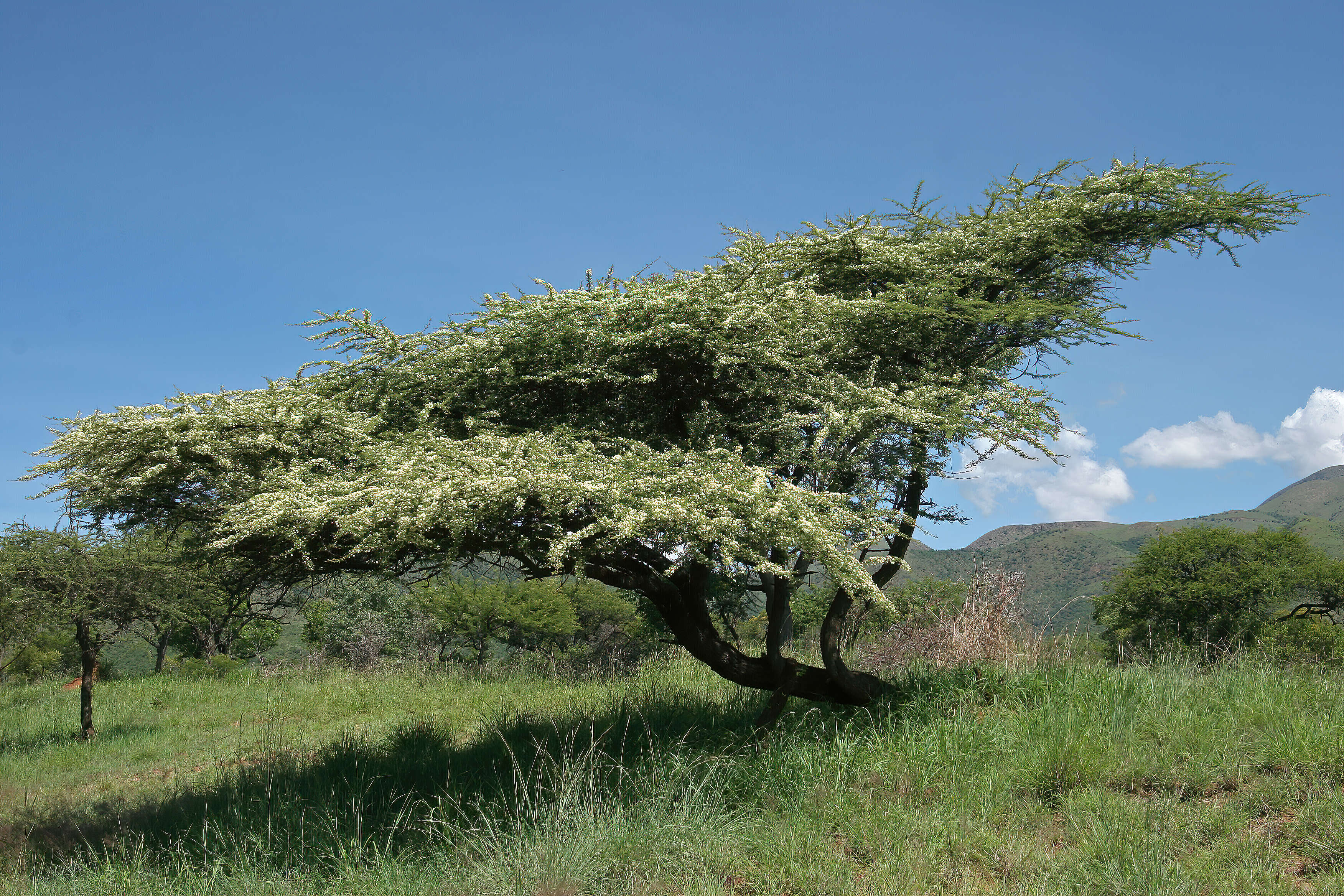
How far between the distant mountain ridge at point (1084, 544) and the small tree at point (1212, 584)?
100 inches

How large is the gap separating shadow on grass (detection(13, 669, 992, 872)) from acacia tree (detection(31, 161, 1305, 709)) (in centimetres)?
78

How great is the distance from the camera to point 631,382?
731 cm

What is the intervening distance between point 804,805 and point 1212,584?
2250cm

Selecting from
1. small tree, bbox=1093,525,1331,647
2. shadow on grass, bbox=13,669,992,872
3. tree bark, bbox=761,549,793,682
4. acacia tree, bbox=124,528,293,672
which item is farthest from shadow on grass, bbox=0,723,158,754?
small tree, bbox=1093,525,1331,647

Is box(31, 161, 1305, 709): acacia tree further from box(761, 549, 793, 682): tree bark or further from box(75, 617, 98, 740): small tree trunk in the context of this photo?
box(75, 617, 98, 740): small tree trunk

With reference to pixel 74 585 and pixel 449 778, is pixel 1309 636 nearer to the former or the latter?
pixel 449 778

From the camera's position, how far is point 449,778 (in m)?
5.80

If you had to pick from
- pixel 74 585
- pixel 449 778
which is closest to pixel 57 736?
pixel 74 585

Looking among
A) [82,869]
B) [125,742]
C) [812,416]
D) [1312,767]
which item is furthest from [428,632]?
[1312,767]

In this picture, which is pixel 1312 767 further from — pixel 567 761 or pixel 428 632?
pixel 428 632

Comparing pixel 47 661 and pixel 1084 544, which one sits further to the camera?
pixel 1084 544

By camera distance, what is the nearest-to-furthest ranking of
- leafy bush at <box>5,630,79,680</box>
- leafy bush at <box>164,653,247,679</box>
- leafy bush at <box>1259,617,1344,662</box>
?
leafy bush at <box>1259,617,1344,662</box> → leafy bush at <box>164,653,247,679</box> → leafy bush at <box>5,630,79,680</box>

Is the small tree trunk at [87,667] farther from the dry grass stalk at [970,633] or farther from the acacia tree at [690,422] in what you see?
the dry grass stalk at [970,633]

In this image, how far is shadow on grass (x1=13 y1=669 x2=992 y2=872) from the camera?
5805 mm
